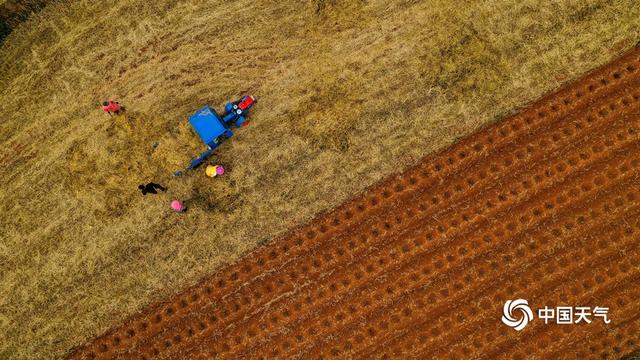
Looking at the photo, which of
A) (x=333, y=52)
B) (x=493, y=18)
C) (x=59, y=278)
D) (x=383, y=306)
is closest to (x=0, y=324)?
(x=59, y=278)

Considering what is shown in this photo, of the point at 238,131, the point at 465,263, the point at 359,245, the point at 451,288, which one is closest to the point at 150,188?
the point at 238,131

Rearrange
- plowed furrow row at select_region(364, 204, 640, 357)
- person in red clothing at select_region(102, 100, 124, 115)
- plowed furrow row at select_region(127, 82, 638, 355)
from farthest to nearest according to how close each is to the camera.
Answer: person in red clothing at select_region(102, 100, 124, 115)
plowed furrow row at select_region(127, 82, 638, 355)
plowed furrow row at select_region(364, 204, 640, 357)

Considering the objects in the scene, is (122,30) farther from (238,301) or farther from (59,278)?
(238,301)

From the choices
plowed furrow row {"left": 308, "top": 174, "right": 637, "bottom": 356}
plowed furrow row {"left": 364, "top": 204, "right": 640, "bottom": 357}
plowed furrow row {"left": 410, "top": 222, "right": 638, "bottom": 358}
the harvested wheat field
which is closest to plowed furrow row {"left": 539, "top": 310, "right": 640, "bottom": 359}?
plowed furrow row {"left": 410, "top": 222, "right": 638, "bottom": 358}

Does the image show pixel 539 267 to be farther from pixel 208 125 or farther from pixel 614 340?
pixel 208 125

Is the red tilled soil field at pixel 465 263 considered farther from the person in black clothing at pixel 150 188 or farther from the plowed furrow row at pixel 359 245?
the person in black clothing at pixel 150 188

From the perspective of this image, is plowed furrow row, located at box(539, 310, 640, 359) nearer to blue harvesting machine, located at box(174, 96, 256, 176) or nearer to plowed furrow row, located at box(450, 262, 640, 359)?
plowed furrow row, located at box(450, 262, 640, 359)
